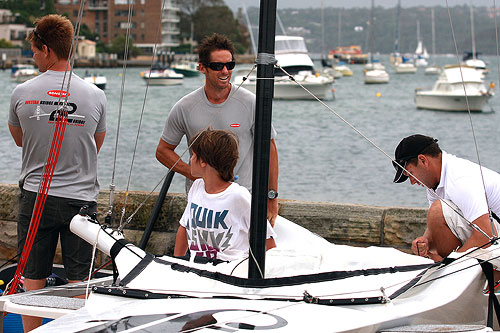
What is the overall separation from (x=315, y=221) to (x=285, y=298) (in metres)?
2.54

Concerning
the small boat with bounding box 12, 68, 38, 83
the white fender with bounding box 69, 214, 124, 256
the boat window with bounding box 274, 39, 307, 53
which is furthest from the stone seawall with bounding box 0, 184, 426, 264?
the small boat with bounding box 12, 68, 38, 83

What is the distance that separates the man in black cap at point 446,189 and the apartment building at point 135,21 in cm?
10275

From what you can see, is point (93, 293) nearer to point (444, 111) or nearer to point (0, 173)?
point (0, 173)

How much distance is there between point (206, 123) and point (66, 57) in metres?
0.87

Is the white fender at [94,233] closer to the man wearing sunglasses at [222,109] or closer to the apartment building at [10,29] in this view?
the man wearing sunglasses at [222,109]

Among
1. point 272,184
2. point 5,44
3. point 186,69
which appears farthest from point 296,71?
point 5,44

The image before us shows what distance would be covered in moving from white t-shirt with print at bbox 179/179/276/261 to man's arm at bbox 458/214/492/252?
1073 millimetres

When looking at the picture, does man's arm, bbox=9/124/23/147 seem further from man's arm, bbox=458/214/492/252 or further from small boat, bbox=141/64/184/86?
small boat, bbox=141/64/184/86

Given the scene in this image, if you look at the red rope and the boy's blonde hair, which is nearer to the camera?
the boy's blonde hair

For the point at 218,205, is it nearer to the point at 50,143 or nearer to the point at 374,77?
the point at 50,143

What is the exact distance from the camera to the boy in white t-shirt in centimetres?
387

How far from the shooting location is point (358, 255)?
3.86m

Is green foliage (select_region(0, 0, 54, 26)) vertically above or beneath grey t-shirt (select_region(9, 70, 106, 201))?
above

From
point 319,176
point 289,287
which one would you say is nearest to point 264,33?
point 289,287
